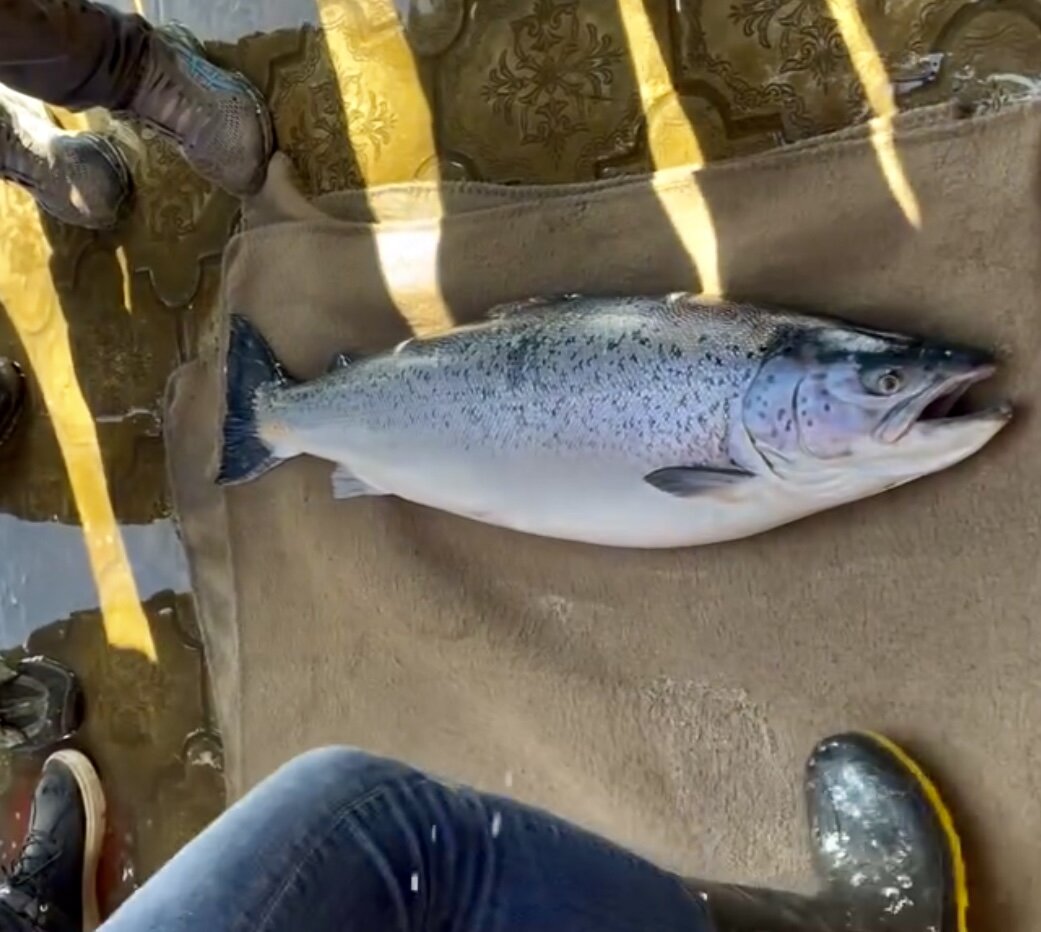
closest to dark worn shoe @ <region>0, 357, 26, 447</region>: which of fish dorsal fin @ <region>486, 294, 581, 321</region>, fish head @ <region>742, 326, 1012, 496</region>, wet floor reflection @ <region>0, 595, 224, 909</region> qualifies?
wet floor reflection @ <region>0, 595, 224, 909</region>

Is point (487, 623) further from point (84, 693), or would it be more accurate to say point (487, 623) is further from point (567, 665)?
point (84, 693)

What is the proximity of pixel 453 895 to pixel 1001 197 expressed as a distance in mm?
738

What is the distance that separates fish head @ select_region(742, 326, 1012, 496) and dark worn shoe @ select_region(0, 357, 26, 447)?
1203 mm

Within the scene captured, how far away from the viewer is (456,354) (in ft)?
4.25

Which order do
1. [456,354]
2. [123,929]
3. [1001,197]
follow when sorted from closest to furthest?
[123,929] < [1001,197] < [456,354]

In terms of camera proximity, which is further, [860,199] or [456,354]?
[456,354]

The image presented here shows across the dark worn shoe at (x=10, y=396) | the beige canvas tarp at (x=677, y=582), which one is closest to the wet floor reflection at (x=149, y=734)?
the beige canvas tarp at (x=677, y=582)

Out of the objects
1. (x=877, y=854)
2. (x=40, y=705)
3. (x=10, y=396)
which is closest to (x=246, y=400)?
(x=10, y=396)

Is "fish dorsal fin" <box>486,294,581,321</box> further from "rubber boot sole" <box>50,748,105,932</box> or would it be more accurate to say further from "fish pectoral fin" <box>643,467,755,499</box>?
"rubber boot sole" <box>50,748,105,932</box>

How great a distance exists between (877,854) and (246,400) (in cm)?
83

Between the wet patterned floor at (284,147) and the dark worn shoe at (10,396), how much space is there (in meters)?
0.02

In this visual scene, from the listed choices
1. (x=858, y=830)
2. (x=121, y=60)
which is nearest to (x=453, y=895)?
(x=858, y=830)

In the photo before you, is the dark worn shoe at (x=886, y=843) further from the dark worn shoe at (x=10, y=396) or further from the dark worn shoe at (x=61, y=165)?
the dark worn shoe at (x=10, y=396)

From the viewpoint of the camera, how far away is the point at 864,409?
1.08 meters
